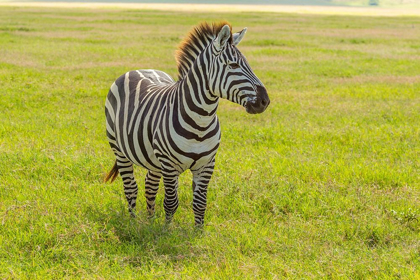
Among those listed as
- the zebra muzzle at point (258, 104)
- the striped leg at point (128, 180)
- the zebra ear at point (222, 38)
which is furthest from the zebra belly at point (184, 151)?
the striped leg at point (128, 180)

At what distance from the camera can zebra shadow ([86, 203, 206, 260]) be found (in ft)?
16.4

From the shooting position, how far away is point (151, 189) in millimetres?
6176

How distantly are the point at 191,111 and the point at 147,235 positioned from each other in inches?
57.8

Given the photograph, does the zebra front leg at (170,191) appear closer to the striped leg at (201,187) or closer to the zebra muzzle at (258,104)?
the striped leg at (201,187)

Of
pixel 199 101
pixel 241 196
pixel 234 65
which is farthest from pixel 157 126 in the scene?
pixel 241 196

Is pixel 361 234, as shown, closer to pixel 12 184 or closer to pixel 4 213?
pixel 4 213

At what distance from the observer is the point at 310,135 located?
9.97m

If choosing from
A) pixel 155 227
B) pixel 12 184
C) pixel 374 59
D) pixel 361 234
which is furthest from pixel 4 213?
pixel 374 59

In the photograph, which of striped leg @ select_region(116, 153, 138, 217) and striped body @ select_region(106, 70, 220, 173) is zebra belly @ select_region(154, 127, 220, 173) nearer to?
striped body @ select_region(106, 70, 220, 173)

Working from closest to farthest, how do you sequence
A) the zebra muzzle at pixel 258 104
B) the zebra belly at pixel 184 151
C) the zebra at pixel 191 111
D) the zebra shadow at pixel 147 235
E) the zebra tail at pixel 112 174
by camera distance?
the zebra muzzle at pixel 258 104 < the zebra at pixel 191 111 < the zebra shadow at pixel 147 235 < the zebra belly at pixel 184 151 < the zebra tail at pixel 112 174

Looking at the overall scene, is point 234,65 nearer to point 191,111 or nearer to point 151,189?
point 191,111

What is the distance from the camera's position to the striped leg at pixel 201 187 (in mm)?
5387

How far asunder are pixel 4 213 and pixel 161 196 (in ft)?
6.91

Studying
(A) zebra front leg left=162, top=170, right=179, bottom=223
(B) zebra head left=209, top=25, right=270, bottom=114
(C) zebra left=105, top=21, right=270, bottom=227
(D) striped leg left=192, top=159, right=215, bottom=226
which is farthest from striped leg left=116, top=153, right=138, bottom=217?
(B) zebra head left=209, top=25, right=270, bottom=114
